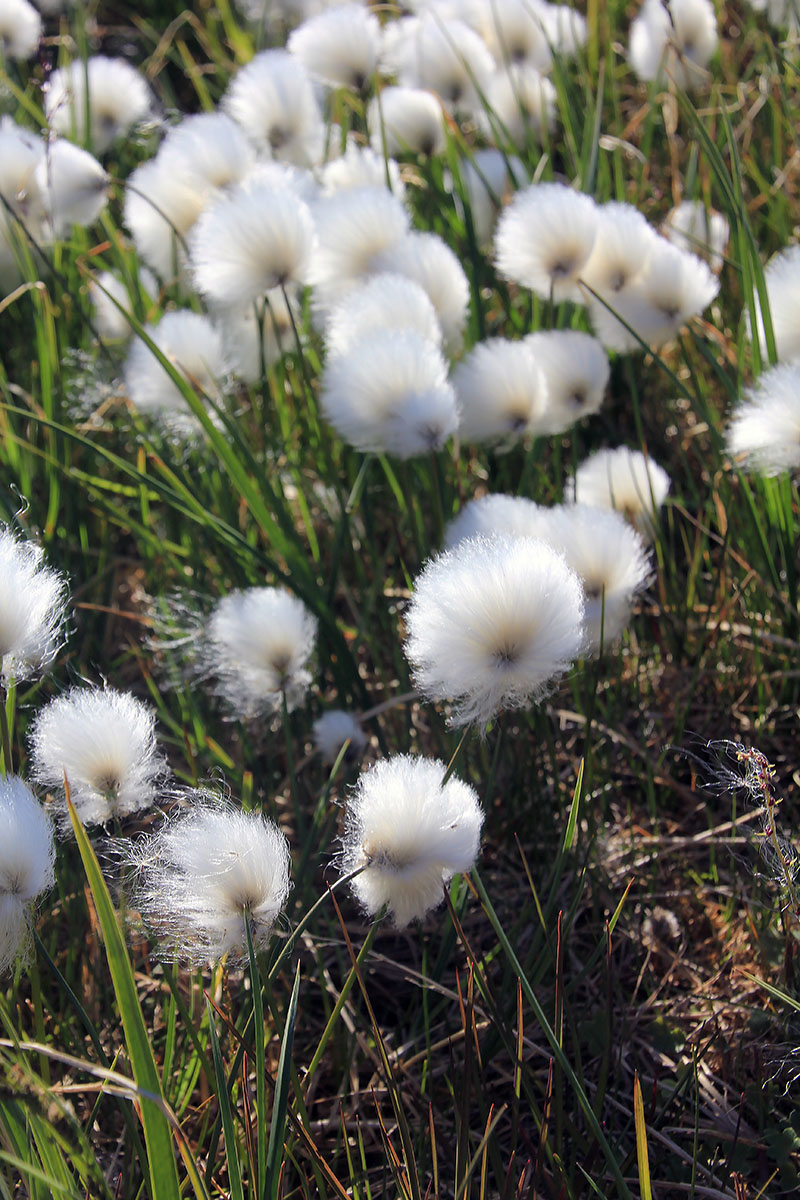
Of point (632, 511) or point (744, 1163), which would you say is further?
point (632, 511)

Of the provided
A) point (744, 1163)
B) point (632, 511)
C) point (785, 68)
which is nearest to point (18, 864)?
point (744, 1163)

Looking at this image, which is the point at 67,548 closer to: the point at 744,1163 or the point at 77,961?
the point at 77,961

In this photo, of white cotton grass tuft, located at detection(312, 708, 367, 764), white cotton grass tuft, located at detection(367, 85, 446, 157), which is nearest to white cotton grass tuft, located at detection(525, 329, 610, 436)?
white cotton grass tuft, located at detection(312, 708, 367, 764)

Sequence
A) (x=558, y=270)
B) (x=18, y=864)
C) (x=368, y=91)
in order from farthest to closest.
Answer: (x=368, y=91), (x=558, y=270), (x=18, y=864)

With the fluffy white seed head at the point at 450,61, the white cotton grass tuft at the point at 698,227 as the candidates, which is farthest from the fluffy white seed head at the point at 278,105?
the white cotton grass tuft at the point at 698,227

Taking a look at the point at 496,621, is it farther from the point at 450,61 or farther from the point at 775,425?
the point at 450,61

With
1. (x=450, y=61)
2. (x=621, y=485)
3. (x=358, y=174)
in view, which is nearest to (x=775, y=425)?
(x=621, y=485)

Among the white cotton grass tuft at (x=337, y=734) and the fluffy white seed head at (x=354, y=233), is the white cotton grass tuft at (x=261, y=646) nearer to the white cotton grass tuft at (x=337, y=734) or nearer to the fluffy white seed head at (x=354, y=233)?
the white cotton grass tuft at (x=337, y=734)

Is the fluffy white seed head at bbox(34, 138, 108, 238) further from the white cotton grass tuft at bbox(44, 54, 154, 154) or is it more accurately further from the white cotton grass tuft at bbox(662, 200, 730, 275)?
the white cotton grass tuft at bbox(662, 200, 730, 275)
